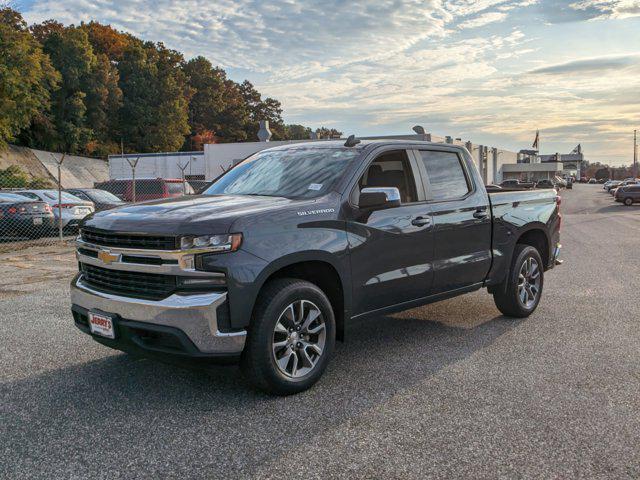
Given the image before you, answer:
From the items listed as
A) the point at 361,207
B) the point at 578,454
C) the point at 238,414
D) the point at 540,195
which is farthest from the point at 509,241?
the point at 238,414

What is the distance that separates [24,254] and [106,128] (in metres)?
64.6

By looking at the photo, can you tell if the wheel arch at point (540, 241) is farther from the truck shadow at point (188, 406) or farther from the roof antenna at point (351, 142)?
the roof antenna at point (351, 142)

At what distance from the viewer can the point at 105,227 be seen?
13.6 feet

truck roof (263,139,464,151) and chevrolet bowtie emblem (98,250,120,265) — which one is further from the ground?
truck roof (263,139,464,151)

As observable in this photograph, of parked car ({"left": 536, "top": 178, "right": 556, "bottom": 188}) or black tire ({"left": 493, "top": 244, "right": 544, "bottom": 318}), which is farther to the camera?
parked car ({"left": 536, "top": 178, "right": 556, "bottom": 188})

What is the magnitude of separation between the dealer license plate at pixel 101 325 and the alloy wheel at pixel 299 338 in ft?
3.74

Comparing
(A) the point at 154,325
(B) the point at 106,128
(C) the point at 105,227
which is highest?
(B) the point at 106,128

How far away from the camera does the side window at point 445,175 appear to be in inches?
218

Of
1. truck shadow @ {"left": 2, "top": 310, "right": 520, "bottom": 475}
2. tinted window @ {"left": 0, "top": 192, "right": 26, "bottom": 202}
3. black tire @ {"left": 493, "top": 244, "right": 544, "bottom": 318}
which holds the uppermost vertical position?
tinted window @ {"left": 0, "top": 192, "right": 26, "bottom": 202}

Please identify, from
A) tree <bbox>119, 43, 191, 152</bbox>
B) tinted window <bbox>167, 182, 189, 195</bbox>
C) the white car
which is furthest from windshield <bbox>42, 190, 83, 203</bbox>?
tree <bbox>119, 43, 191, 152</bbox>

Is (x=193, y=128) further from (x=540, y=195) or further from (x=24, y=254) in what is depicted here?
(x=540, y=195)

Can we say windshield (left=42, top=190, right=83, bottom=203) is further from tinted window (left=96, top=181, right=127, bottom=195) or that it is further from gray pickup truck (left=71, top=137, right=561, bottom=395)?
gray pickup truck (left=71, top=137, right=561, bottom=395)

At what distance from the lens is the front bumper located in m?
3.74

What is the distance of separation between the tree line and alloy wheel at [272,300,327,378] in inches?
1734
